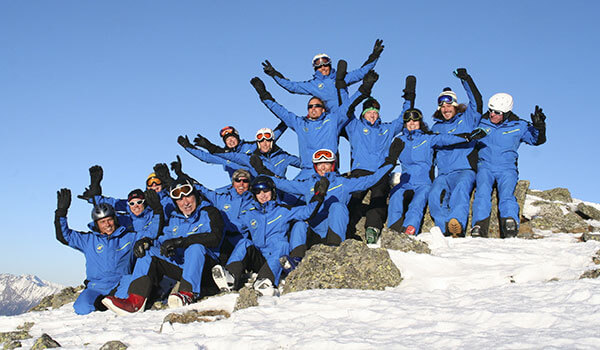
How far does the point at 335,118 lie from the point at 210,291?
471 cm

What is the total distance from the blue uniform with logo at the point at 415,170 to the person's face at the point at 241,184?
9.48 ft

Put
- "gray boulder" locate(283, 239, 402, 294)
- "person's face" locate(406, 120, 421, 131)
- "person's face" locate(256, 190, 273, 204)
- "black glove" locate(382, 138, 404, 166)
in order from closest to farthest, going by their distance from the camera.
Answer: "gray boulder" locate(283, 239, 402, 294) < "person's face" locate(256, 190, 273, 204) < "black glove" locate(382, 138, 404, 166) < "person's face" locate(406, 120, 421, 131)

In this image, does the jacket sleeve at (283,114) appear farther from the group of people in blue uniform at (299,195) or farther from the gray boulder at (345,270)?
the gray boulder at (345,270)

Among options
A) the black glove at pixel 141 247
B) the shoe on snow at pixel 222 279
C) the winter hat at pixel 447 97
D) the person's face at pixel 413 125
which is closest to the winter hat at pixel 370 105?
the person's face at pixel 413 125

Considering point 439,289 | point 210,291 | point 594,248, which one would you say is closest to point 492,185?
point 594,248

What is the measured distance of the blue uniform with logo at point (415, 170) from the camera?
34.6ft

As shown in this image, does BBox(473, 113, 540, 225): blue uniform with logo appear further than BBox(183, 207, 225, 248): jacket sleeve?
Yes

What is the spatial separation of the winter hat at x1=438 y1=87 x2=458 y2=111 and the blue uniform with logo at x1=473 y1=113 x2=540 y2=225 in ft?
2.19

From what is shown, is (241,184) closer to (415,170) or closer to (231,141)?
(231,141)

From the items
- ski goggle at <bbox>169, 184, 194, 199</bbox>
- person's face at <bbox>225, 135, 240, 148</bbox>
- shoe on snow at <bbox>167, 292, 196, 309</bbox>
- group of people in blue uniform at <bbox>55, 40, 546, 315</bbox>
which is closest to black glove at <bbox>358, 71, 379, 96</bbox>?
group of people in blue uniform at <bbox>55, 40, 546, 315</bbox>

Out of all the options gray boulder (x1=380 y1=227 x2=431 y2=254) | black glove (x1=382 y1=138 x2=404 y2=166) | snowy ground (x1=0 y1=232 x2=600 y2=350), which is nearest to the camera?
snowy ground (x1=0 y1=232 x2=600 y2=350)

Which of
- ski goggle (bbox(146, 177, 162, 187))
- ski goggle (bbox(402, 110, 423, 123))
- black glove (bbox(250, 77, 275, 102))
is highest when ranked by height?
black glove (bbox(250, 77, 275, 102))

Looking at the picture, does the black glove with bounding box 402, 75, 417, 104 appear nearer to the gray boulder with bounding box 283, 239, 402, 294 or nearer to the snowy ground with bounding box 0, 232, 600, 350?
the snowy ground with bounding box 0, 232, 600, 350

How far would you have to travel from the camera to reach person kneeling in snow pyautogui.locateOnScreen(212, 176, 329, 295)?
328 inches
